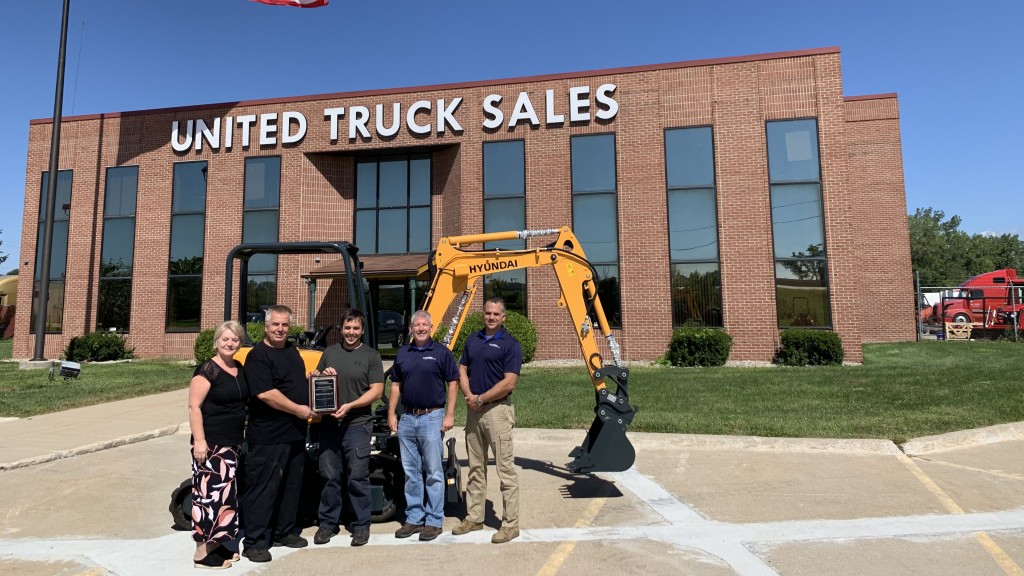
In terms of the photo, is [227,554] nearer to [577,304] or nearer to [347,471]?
[347,471]

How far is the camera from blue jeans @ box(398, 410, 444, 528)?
4.40 metres

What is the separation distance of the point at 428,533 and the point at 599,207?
590 inches

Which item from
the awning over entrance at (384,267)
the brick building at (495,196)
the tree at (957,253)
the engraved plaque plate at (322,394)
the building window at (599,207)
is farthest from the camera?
the tree at (957,253)

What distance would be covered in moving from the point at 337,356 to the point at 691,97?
16678 millimetres

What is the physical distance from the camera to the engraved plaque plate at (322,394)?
166 inches

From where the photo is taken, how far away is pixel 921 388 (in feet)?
35.3

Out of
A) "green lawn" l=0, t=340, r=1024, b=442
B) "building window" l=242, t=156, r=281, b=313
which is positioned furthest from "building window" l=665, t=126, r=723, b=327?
"building window" l=242, t=156, r=281, b=313

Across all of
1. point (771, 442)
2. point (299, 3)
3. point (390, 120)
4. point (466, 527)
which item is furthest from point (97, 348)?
point (771, 442)

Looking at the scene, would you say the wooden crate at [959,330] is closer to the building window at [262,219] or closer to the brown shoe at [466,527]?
the brown shoe at [466,527]

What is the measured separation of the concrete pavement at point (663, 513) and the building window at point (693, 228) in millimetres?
10058

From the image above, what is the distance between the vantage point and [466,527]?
14.8 feet

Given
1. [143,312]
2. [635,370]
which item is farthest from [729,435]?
[143,312]

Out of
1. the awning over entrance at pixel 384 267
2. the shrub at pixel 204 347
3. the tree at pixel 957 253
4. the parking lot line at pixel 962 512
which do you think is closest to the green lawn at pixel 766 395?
the shrub at pixel 204 347

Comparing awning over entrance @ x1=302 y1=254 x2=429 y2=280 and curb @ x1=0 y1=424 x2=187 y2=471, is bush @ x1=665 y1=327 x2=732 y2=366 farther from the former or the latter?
curb @ x1=0 y1=424 x2=187 y2=471
